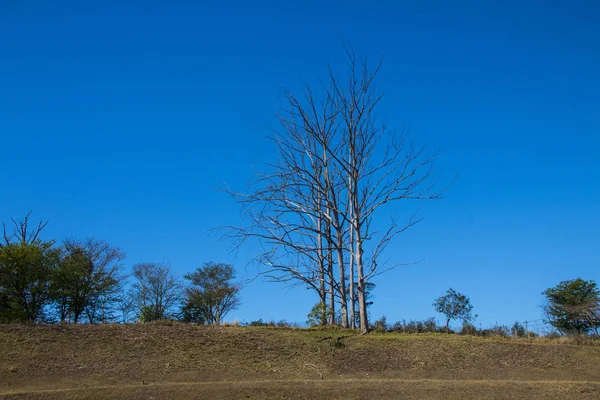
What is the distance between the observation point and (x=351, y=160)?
20.8m

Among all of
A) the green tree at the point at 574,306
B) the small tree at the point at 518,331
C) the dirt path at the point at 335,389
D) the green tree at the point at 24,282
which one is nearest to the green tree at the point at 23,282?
the green tree at the point at 24,282

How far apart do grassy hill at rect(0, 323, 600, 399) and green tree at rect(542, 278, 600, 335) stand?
19.2 metres

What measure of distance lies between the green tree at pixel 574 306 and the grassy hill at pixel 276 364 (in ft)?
62.9

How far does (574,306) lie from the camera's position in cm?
3647

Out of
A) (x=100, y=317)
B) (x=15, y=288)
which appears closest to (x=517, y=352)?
(x=15, y=288)

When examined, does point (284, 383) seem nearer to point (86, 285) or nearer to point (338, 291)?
point (338, 291)

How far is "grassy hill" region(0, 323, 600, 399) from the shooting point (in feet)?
41.6

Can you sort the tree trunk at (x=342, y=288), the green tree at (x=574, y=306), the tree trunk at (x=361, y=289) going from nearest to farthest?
the tree trunk at (x=361, y=289)
the tree trunk at (x=342, y=288)
the green tree at (x=574, y=306)

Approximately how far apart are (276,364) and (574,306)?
95.6ft

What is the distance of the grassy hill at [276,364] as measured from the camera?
12.7 meters

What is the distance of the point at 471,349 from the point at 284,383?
673 centimetres

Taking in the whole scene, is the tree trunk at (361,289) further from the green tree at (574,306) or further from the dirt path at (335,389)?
the green tree at (574,306)

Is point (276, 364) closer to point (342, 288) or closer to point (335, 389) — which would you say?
point (335, 389)

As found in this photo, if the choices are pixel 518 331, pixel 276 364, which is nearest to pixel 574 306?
pixel 518 331
